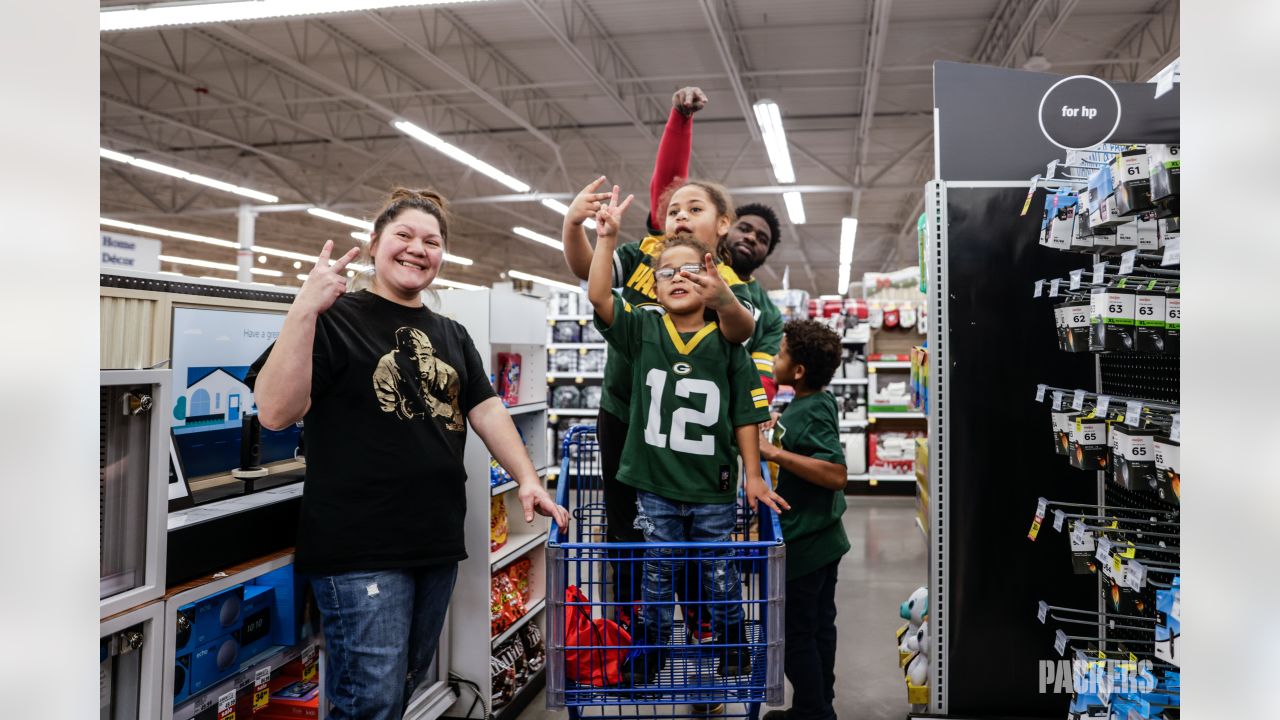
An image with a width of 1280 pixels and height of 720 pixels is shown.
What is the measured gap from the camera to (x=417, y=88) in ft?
41.6

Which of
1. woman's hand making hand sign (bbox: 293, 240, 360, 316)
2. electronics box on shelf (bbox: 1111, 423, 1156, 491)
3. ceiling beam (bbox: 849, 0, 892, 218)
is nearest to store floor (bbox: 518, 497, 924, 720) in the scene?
woman's hand making hand sign (bbox: 293, 240, 360, 316)

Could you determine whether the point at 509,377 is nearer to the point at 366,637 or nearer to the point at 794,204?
the point at 366,637

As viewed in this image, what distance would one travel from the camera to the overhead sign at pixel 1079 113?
336 centimetres

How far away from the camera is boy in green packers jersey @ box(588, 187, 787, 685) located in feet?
7.03

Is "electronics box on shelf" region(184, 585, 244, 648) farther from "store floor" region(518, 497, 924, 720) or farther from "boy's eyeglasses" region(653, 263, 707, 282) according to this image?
"boy's eyeglasses" region(653, 263, 707, 282)

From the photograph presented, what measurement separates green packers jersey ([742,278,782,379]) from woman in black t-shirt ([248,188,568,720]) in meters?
1.07

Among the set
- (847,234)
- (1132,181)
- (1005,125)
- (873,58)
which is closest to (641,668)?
(1132,181)

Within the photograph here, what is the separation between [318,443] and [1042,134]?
312cm

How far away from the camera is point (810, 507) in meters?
2.98

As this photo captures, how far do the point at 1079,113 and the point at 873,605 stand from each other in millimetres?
3473

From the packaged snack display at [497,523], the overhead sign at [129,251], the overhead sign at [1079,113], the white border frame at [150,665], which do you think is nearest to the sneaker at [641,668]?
the white border frame at [150,665]
